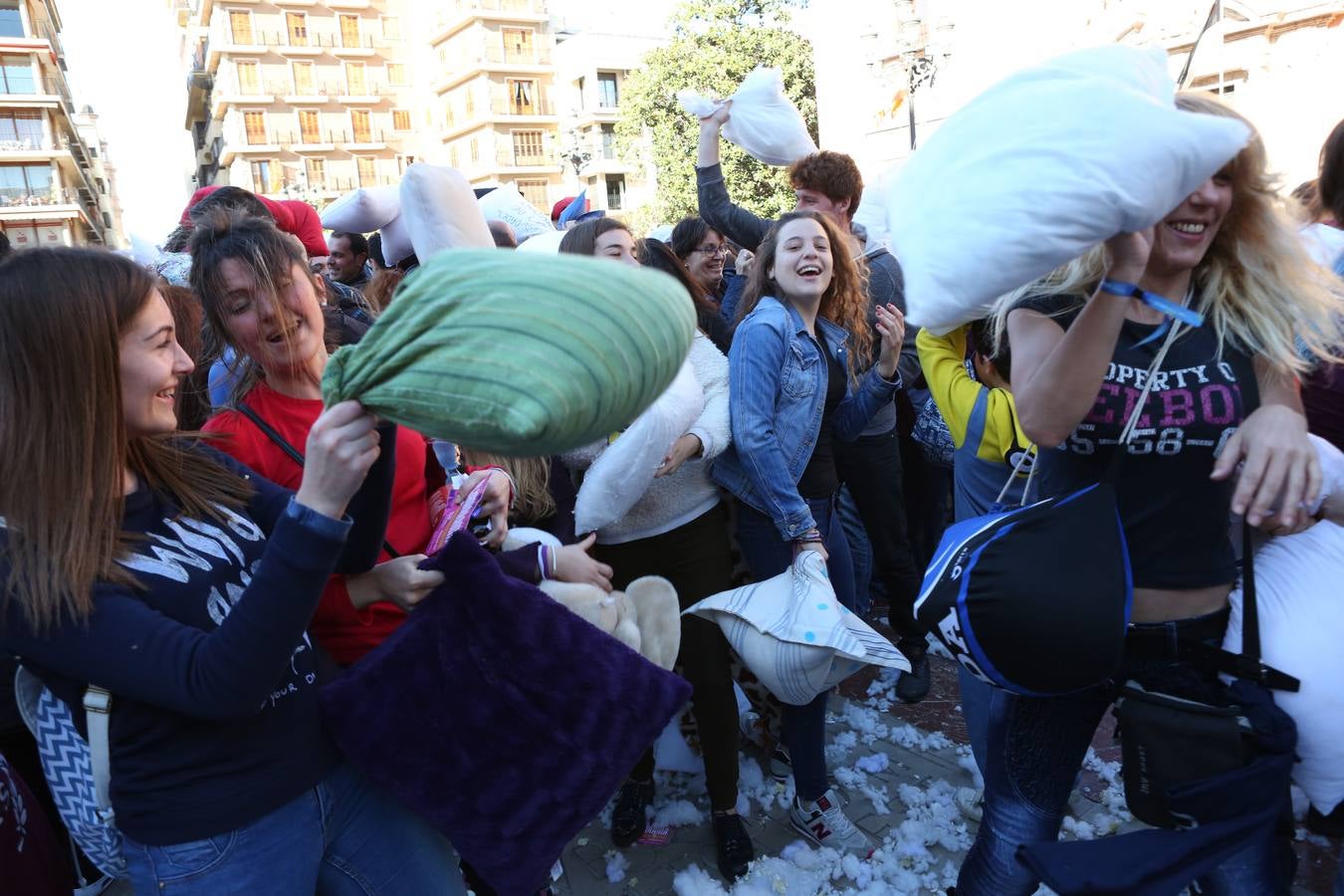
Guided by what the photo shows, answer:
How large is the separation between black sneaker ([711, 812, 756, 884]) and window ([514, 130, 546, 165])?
53.7m

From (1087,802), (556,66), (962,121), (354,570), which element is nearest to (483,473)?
(354,570)

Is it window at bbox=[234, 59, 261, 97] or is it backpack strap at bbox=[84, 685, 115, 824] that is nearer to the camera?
backpack strap at bbox=[84, 685, 115, 824]

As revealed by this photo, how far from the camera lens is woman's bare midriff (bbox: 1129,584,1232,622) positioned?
5.19ft

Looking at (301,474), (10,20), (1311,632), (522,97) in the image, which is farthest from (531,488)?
(10,20)

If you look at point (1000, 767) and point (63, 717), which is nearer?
point (63, 717)

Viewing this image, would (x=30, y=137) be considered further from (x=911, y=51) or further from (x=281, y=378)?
(x=281, y=378)

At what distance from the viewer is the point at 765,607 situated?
7.70ft

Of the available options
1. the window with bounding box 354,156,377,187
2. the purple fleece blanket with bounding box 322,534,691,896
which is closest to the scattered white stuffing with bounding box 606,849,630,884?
the purple fleece blanket with bounding box 322,534,691,896

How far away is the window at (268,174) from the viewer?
48.1 meters

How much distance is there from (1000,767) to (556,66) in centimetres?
5893

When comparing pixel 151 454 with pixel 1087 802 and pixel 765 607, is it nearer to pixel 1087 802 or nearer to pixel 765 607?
pixel 765 607

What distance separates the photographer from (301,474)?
1.73 m

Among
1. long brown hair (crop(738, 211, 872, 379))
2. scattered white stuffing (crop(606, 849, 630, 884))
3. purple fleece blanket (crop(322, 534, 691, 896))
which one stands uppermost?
long brown hair (crop(738, 211, 872, 379))

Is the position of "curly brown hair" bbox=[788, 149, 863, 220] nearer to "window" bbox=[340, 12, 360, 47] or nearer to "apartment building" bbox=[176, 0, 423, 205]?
"apartment building" bbox=[176, 0, 423, 205]
